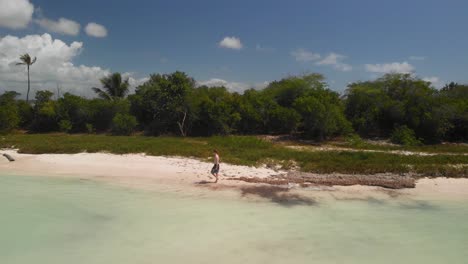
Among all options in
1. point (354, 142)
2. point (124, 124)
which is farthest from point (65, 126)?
point (354, 142)

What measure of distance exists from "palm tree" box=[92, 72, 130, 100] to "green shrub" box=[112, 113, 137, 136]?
9.53 meters

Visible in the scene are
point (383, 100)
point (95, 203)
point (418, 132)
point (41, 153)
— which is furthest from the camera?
point (383, 100)

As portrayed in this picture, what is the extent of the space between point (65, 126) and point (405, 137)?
3531cm

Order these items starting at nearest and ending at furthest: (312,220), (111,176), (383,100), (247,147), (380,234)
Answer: (380,234) < (312,220) < (111,176) < (247,147) < (383,100)

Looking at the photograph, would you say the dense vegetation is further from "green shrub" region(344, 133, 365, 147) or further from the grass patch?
the grass patch

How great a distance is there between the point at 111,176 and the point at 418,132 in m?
25.4

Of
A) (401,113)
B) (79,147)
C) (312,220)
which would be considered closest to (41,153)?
(79,147)

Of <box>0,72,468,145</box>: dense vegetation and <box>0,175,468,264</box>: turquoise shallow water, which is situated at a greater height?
<box>0,72,468,145</box>: dense vegetation

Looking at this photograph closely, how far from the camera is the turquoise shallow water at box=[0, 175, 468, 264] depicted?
847cm

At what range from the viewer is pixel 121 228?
32.8ft

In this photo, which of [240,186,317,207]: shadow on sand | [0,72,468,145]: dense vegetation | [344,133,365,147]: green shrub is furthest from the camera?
[0,72,468,145]: dense vegetation

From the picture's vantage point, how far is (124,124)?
31953 millimetres

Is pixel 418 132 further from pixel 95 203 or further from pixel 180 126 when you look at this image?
pixel 95 203

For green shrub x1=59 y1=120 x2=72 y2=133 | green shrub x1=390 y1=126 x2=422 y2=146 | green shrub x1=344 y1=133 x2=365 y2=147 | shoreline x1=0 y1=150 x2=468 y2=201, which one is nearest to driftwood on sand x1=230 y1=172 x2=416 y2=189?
shoreline x1=0 y1=150 x2=468 y2=201
